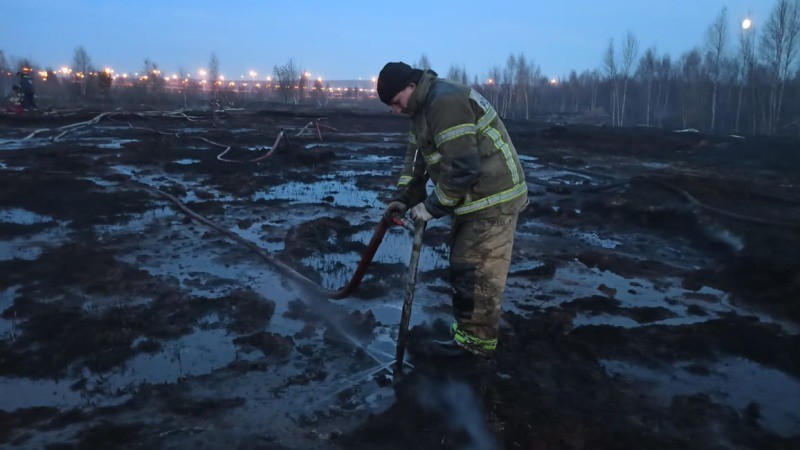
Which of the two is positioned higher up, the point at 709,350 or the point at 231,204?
the point at 231,204

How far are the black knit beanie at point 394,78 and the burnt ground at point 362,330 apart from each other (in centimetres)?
169

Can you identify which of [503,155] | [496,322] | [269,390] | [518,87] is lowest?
[269,390]

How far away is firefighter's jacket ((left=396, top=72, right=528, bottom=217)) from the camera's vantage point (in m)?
2.93

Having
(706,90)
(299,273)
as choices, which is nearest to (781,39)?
(706,90)

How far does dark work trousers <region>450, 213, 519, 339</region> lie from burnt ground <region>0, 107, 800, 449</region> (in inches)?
11.8

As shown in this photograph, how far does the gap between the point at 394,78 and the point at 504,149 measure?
0.79 metres

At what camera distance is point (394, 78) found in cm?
300

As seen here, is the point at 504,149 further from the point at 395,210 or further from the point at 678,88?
the point at 678,88

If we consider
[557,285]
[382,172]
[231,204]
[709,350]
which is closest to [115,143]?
[382,172]

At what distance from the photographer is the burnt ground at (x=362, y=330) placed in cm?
268

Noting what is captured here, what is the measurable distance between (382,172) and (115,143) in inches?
335

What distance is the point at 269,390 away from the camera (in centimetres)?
301

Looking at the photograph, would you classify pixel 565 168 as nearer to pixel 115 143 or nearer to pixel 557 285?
pixel 557 285

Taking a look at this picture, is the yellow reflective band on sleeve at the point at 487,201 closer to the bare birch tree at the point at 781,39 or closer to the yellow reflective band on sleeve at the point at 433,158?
the yellow reflective band on sleeve at the point at 433,158
